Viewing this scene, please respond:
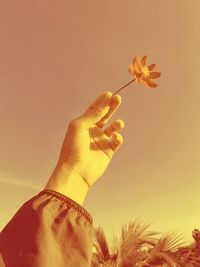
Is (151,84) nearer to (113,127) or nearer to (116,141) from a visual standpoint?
(113,127)

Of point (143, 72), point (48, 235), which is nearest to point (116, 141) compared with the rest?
point (48, 235)

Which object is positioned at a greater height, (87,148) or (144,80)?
(144,80)

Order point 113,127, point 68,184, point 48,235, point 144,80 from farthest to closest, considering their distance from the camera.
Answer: point 144,80, point 113,127, point 68,184, point 48,235

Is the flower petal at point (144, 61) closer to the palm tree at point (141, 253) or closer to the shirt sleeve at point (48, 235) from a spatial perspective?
the shirt sleeve at point (48, 235)

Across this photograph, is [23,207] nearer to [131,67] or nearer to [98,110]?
[98,110]

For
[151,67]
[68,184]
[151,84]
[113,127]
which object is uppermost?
[151,67]

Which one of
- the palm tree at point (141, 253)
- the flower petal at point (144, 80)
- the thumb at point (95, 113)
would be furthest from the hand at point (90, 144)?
the palm tree at point (141, 253)

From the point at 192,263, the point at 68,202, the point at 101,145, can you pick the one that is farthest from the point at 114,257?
the point at 68,202

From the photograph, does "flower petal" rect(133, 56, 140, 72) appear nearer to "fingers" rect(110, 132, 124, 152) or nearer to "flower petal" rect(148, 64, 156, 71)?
"flower petal" rect(148, 64, 156, 71)
